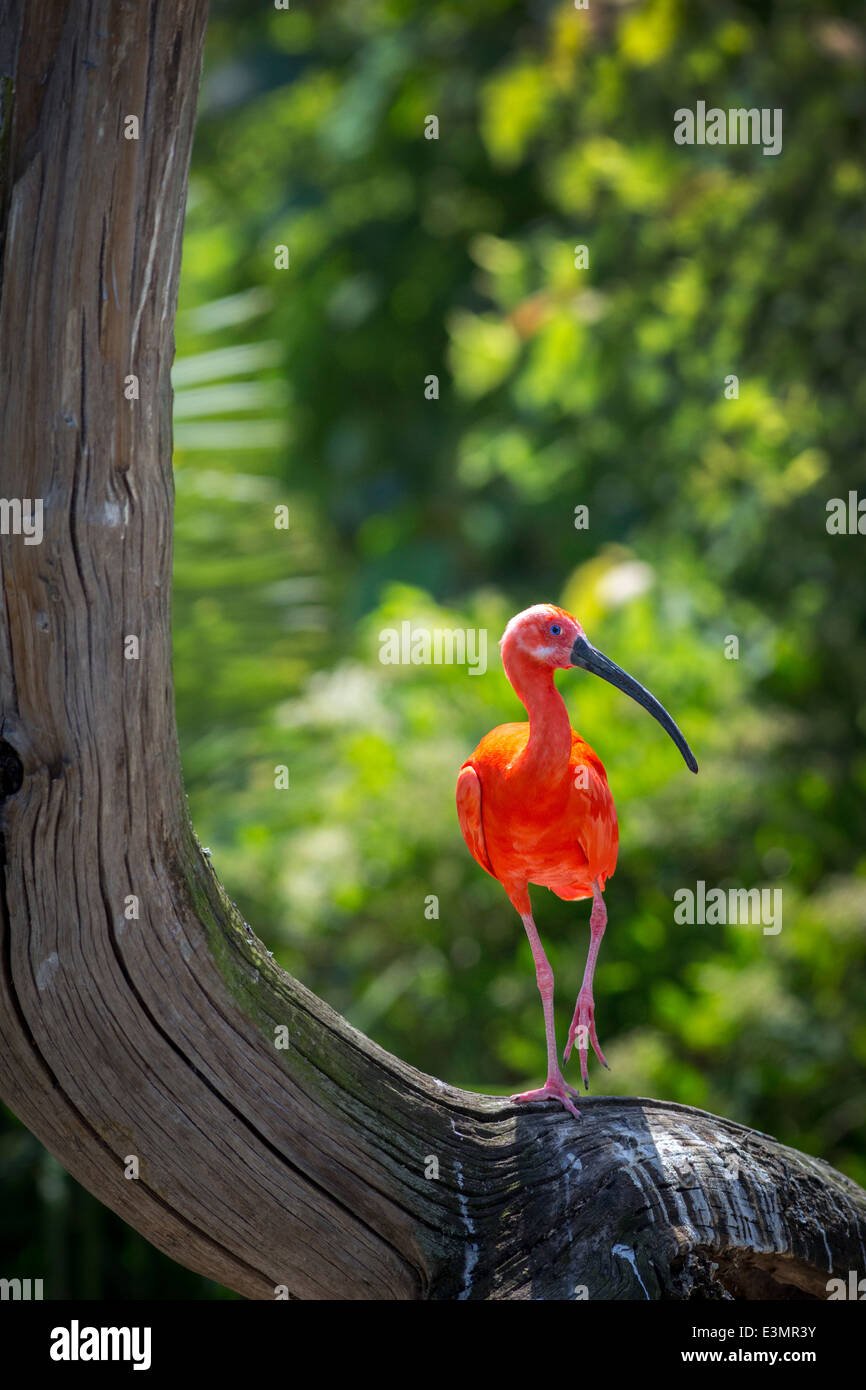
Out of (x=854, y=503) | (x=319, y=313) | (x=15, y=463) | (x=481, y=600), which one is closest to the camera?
(x=15, y=463)

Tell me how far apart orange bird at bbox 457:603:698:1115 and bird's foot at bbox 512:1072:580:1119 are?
0.35m

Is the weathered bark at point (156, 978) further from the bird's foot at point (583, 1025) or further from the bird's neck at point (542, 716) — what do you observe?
the bird's neck at point (542, 716)

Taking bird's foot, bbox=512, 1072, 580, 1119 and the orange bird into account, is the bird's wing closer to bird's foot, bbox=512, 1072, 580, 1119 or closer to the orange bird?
the orange bird

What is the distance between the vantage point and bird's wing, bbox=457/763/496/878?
2264 millimetres

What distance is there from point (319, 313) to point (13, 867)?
12705 millimetres

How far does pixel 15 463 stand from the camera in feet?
7.08

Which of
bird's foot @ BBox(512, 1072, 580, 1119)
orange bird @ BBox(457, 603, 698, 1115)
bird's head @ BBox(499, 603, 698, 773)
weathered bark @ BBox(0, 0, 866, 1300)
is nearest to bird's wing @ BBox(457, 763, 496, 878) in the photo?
orange bird @ BBox(457, 603, 698, 1115)

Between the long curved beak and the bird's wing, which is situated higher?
the long curved beak

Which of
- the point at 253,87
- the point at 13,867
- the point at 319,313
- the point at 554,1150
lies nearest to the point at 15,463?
the point at 13,867

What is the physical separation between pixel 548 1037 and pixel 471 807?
56cm

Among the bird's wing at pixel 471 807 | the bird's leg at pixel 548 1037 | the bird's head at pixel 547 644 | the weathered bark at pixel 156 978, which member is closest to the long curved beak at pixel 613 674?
the bird's head at pixel 547 644

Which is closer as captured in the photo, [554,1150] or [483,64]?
[554,1150]

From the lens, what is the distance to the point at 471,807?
7.43 ft
